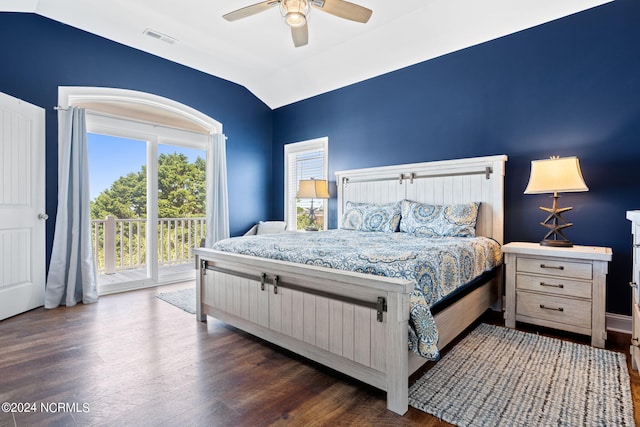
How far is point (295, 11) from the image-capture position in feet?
7.91

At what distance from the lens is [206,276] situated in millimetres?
2922

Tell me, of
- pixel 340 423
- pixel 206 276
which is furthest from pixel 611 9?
pixel 206 276

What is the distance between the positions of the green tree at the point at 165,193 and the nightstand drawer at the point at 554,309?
449 centimetres

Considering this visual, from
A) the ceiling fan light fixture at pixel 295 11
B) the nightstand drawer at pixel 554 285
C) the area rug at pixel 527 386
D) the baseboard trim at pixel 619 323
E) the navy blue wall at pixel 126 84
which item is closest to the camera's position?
the area rug at pixel 527 386

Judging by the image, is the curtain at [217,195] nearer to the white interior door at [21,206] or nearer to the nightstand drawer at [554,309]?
the white interior door at [21,206]

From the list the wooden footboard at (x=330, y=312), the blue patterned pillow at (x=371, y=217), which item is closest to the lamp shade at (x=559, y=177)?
the wooden footboard at (x=330, y=312)

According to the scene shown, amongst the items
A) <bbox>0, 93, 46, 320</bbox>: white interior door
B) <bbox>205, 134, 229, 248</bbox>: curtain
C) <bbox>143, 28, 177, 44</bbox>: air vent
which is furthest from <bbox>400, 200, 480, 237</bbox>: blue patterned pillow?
<bbox>0, 93, 46, 320</bbox>: white interior door

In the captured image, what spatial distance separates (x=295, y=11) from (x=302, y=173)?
10.1ft

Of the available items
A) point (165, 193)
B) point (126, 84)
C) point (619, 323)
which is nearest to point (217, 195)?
point (165, 193)

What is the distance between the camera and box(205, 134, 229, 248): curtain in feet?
15.7

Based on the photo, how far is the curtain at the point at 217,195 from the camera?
15.7ft

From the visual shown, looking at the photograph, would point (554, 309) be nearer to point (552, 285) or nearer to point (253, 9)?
point (552, 285)

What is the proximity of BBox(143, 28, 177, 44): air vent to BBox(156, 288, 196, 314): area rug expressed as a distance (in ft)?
10.1

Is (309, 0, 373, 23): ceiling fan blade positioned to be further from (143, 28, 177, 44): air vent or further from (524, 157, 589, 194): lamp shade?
(143, 28, 177, 44): air vent
